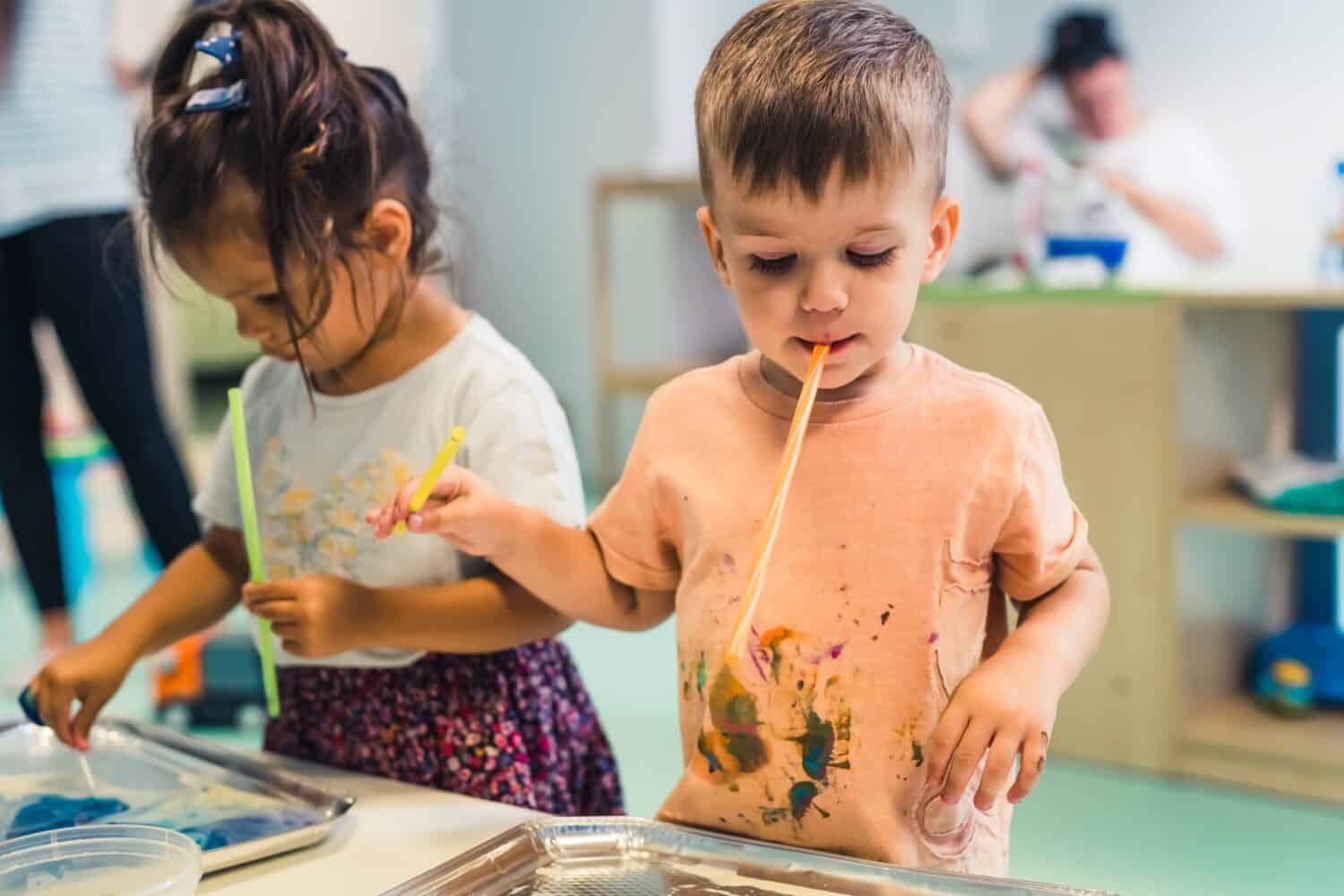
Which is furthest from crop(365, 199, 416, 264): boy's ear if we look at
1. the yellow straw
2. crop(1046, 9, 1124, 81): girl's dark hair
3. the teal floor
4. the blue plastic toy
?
crop(1046, 9, 1124, 81): girl's dark hair

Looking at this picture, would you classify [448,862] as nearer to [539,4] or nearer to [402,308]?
[402,308]

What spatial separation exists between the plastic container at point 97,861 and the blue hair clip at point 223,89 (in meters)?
0.44

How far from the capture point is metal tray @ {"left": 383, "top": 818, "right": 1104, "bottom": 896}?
66cm

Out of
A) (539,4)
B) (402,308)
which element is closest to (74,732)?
(402,308)

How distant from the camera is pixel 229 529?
3.50 ft

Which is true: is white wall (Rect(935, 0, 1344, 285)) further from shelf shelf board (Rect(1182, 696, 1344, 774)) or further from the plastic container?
the plastic container

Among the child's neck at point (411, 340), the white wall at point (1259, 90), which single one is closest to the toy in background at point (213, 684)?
the child's neck at point (411, 340)

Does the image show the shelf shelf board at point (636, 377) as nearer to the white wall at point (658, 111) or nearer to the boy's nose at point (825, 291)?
the white wall at point (658, 111)

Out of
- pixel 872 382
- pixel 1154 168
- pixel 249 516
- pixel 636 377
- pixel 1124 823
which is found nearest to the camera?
pixel 872 382

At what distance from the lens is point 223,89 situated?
929mm

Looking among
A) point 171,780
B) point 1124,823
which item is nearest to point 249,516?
point 171,780

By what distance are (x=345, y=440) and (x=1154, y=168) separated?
261cm

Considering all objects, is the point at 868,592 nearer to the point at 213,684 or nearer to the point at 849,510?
the point at 849,510

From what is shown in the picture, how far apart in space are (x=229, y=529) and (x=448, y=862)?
0.44 meters
